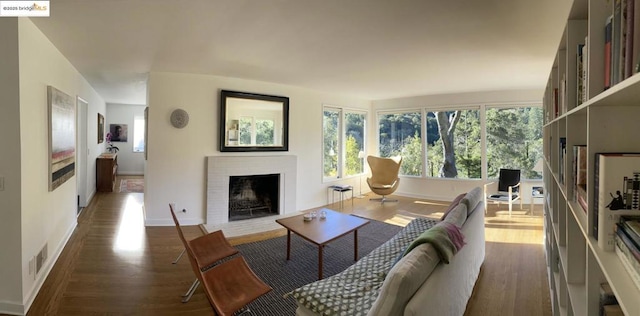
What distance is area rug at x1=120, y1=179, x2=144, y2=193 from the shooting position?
22.9 ft

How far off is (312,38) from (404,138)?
4.66 metres

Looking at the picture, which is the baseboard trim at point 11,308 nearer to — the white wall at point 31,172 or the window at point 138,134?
the white wall at point 31,172

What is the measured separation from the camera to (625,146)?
881 millimetres

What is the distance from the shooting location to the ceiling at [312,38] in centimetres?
221

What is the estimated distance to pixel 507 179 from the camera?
5445 millimetres

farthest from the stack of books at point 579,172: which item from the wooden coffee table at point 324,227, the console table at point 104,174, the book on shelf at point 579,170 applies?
the console table at point 104,174

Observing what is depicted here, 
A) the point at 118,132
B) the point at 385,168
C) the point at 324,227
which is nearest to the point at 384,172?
the point at 385,168

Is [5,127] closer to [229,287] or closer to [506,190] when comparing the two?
[229,287]

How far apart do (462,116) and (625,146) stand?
5.80m

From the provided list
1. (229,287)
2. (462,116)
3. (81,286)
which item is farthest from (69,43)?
(462,116)

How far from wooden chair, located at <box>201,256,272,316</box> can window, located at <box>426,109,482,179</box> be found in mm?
5398

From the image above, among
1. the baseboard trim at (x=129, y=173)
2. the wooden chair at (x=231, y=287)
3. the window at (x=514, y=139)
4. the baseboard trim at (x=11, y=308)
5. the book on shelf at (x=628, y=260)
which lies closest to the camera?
the book on shelf at (x=628, y=260)

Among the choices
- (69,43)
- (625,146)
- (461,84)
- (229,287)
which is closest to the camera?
(625,146)

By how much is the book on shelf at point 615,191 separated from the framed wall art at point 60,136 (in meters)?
3.97
